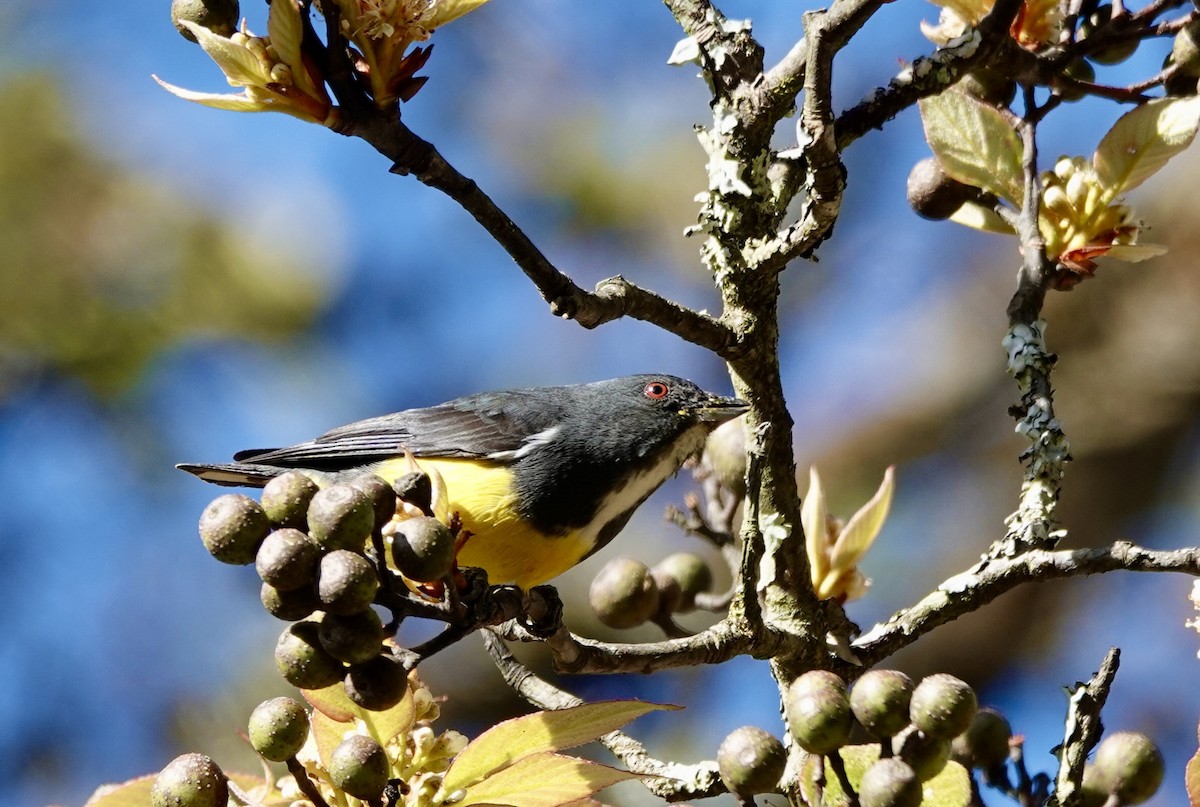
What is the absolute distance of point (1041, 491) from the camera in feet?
7.29

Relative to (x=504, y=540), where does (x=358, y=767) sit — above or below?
below

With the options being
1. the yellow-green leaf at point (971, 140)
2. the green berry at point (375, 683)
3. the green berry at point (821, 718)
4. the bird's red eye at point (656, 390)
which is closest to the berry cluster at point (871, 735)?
the green berry at point (821, 718)

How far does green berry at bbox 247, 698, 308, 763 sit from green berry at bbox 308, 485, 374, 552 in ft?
0.83

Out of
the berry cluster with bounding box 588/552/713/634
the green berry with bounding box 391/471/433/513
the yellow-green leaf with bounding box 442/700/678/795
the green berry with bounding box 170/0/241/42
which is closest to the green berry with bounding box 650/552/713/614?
the berry cluster with bounding box 588/552/713/634

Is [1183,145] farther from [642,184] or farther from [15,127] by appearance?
[15,127]

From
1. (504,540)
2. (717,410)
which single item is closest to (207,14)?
(504,540)

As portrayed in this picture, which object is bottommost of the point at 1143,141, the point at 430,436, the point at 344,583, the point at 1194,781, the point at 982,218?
the point at 1194,781

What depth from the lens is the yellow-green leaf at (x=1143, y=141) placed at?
221 centimetres

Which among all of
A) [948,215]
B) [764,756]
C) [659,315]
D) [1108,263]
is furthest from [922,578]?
[764,756]

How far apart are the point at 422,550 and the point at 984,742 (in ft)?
2.96

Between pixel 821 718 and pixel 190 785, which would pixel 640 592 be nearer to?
pixel 821 718

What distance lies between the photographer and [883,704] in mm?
1516

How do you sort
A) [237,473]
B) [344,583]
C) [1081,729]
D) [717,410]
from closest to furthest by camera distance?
[344,583] < [1081,729] < [237,473] < [717,410]

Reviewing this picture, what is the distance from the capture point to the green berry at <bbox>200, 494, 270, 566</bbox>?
149 centimetres
